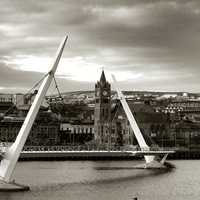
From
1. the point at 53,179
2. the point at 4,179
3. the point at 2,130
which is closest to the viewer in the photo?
the point at 4,179

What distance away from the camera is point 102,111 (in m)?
121

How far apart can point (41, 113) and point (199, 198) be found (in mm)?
84784

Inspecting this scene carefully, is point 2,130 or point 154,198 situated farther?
point 2,130

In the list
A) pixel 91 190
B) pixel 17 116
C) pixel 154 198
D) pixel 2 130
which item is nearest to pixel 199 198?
pixel 154 198

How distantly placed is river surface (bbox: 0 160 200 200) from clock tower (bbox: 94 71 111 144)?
5768 centimetres

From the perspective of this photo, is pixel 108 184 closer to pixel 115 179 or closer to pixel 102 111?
pixel 115 179

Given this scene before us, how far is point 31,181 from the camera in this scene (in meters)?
46.2

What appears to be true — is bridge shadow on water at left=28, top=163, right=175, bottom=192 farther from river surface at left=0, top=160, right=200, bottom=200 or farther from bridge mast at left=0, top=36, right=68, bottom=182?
bridge mast at left=0, top=36, right=68, bottom=182

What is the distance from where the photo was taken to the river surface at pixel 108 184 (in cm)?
3938

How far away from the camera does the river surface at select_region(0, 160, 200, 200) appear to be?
39375 millimetres

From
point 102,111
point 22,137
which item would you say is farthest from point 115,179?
point 102,111

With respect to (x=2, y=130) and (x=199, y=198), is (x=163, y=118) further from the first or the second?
(x=199, y=198)

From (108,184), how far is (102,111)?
75.4 metres

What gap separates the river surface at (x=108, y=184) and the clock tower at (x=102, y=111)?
189ft
